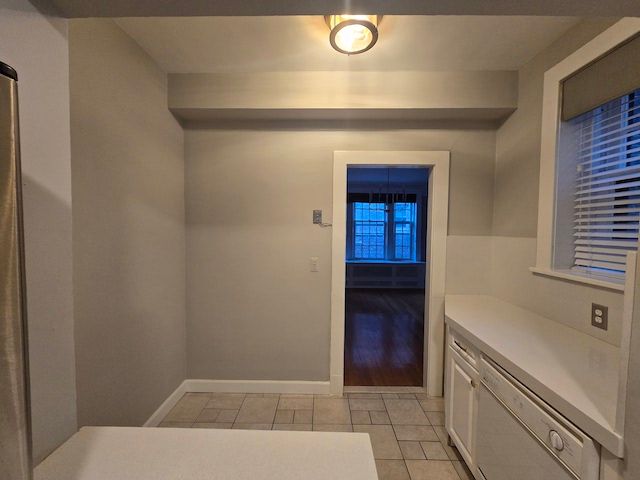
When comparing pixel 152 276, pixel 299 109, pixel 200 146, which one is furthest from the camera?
pixel 200 146

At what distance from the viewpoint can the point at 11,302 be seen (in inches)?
18.5

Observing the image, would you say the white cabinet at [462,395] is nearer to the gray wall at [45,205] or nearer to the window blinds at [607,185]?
the window blinds at [607,185]

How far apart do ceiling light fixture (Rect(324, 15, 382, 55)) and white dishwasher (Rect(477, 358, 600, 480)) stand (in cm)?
182

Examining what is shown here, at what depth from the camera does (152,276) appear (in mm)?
1938

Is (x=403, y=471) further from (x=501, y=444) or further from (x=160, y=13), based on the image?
(x=160, y=13)

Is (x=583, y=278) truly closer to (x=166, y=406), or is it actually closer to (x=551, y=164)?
(x=551, y=164)

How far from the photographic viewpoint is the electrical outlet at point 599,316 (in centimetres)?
134

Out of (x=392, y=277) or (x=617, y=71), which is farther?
(x=392, y=277)

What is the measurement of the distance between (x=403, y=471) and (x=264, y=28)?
2745 millimetres

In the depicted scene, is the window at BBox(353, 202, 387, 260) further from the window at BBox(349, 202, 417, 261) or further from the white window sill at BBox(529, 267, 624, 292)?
the white window sill at BBox(529, 267, 624, 292)

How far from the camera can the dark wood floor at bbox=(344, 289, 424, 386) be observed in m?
2.79

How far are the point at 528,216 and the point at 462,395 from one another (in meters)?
1.26

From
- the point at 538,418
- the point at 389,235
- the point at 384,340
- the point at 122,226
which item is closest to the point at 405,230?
the point at 389,235

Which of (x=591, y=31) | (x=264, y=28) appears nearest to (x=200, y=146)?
(x=264, y=28)
